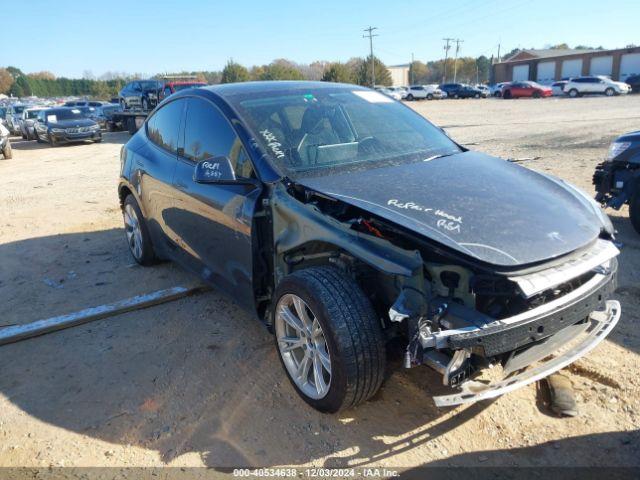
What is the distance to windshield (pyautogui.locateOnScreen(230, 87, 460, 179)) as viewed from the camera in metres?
3.35

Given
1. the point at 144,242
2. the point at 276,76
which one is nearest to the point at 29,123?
the point at 144,242

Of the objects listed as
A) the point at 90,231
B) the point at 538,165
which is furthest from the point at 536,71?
the point at 90,231

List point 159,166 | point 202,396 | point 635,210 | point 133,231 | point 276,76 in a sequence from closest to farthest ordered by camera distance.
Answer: point 202,396
point 159,166
point 133,231
point 635,210
point 276,76

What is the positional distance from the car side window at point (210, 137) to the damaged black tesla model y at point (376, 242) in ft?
0.05

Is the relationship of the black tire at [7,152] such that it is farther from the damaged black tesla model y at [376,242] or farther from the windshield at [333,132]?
the windshield at [333,132]

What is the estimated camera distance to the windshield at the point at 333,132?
3.35m

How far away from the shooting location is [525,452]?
8.38 ft

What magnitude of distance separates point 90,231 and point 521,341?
611cm

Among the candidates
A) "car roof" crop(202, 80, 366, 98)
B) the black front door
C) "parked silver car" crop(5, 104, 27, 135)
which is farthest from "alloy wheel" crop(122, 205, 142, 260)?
"parked silver car" crop(5, 104, 27, 135)

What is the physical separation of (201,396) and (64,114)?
69.3 ft

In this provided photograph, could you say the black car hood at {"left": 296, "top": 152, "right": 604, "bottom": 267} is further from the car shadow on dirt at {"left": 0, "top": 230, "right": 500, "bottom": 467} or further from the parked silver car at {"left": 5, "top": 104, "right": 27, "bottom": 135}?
the parked silver car at {"left": 5, "top": 104, "right": 27, "bottom": 135}

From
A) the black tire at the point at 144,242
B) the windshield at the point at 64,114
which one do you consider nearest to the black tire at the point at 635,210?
the black tire at the point at 144,242

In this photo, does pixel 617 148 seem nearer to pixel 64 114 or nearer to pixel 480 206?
pixel 480 206

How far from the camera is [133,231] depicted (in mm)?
5352
